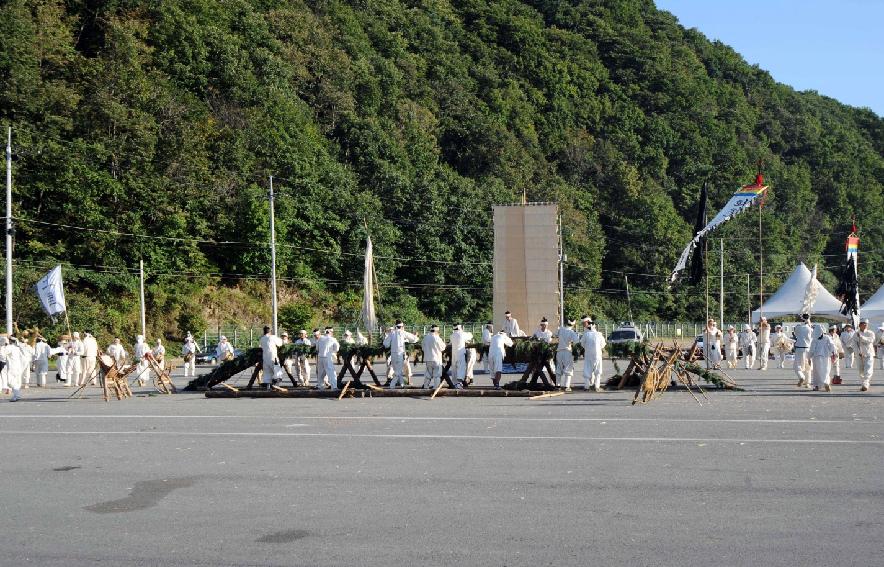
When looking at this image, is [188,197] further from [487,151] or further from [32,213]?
[487,151]

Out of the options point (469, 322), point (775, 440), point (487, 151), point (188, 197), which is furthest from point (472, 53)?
point (775, 440)

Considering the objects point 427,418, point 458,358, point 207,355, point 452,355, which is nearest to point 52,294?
point 207,355

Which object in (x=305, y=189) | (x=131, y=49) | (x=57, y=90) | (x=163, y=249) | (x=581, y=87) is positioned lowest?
(x=163, y=249)

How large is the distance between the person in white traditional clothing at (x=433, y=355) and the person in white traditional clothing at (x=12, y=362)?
1073 cm

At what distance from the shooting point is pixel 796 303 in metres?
51.7

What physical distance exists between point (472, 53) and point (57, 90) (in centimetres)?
5750

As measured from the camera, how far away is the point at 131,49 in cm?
6328

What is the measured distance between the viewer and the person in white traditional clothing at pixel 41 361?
34.5 meters

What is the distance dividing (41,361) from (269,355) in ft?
38.5

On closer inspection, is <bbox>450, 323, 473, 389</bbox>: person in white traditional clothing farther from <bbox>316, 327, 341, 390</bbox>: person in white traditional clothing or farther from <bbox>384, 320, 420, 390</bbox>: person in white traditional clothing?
<bbox>316, 327, 341, 390</bbox>: person in white traditional clothing

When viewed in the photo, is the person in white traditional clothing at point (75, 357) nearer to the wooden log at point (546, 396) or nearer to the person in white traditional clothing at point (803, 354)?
the wooden log at point (546, 396)

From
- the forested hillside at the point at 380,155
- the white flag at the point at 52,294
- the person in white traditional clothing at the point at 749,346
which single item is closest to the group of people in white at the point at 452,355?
the person in white traditional clothing at the point at 749,346

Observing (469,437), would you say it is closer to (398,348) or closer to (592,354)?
(592,354)

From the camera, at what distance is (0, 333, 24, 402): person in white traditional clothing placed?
2698 centimetres
